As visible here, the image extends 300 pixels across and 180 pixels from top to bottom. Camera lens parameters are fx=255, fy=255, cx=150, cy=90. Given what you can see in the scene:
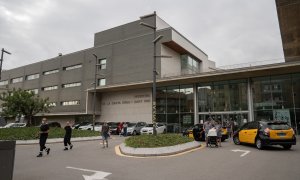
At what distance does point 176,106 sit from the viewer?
32.8m

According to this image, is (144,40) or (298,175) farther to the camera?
(144,40)

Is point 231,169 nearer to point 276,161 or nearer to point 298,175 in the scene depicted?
point 298,175

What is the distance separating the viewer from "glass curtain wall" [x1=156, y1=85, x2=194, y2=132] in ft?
105

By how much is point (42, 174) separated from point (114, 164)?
269 cm

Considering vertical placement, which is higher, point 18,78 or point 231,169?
point 18,78

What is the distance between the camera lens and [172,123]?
3259cm

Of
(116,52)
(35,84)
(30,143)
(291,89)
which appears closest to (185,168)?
(30,143)

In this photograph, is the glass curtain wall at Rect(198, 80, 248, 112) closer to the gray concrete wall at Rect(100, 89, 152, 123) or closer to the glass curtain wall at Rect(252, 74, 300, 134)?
the glass curtain wall at Rect(252, 74, 300, 134)

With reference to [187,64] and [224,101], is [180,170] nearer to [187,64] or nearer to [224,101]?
[224,101]

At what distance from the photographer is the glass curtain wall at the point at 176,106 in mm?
31856

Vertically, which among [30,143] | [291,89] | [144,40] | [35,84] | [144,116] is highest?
[144,40]

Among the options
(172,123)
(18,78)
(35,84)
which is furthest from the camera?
(18,78)

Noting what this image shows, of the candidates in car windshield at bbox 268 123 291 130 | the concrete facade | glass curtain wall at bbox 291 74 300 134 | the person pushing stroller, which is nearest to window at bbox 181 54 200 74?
the concrete facade

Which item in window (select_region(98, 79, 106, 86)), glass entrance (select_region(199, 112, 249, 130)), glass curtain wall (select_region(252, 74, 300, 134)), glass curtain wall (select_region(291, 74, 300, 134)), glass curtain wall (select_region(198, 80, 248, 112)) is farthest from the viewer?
window (select_region(98, 79, 106, 86))
